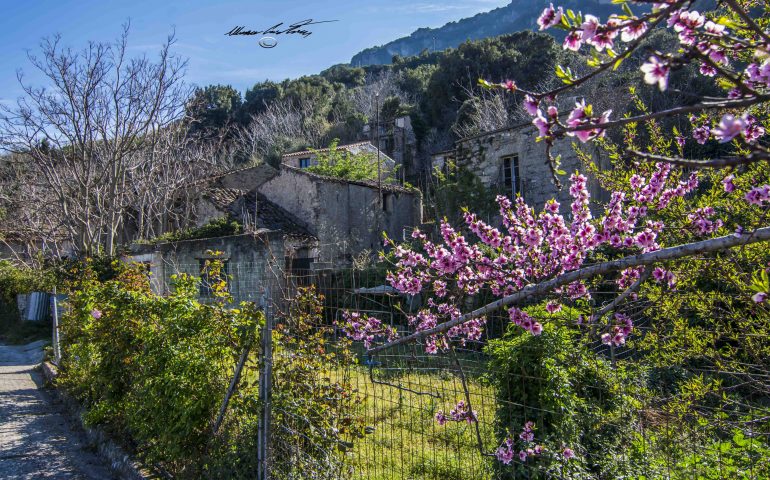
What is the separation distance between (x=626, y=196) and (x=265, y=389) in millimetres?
2992

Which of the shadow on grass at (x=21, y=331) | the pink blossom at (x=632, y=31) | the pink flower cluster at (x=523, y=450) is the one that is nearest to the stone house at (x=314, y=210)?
the shadow on grass at (x=21, y=331)

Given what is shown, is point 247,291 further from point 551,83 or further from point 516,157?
point 551,83

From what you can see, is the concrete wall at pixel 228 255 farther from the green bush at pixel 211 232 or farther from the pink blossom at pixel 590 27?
the pink blossom at pixel 590 27

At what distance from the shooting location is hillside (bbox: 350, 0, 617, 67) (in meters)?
77.2

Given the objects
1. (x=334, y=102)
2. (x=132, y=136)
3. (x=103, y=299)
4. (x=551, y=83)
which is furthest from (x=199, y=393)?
(x=334, y=102)

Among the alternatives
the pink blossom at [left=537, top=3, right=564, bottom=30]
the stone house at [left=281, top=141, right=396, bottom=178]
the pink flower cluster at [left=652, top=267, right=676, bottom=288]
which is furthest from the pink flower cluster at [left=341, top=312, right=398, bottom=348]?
the stone house at [left=281, top=141, right=396, bottom=178]

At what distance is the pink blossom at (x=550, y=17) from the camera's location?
5.63 ft

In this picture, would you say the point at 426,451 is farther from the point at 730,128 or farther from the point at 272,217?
the point at 272,217

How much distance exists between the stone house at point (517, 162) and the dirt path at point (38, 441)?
12.9m

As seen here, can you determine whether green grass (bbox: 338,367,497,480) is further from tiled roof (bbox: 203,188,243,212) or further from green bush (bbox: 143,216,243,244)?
tiled roof (bbox: 203,188,243,212)

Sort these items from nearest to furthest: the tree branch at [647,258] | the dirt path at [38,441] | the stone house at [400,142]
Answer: the tree branch at [647,258] → the dirt path at [38,441] → the stone house at [400,142]

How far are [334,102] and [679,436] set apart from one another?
41.6 m

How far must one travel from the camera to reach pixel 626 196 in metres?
4.02

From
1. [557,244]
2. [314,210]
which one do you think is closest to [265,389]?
[557,244]
